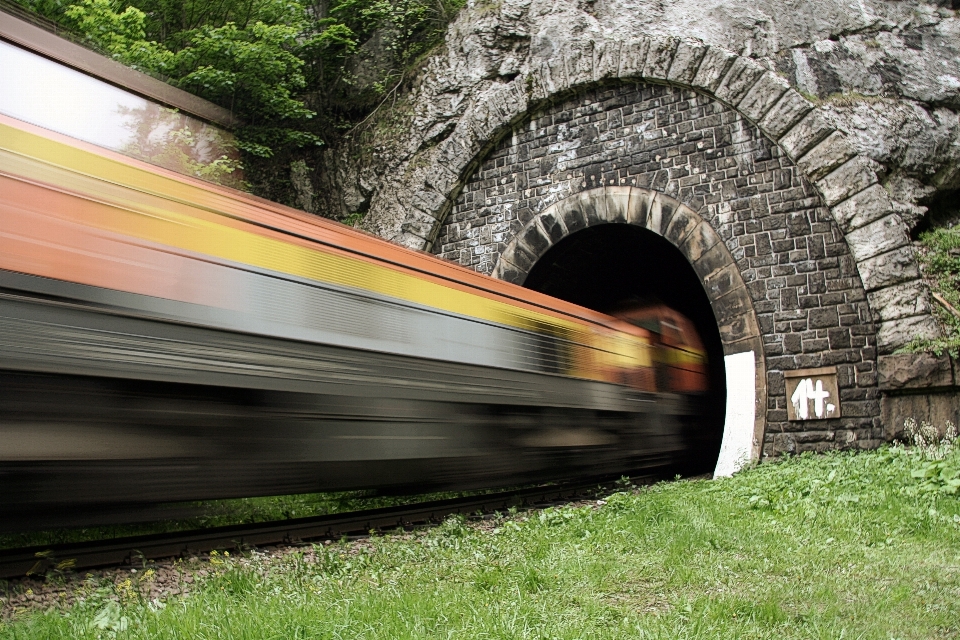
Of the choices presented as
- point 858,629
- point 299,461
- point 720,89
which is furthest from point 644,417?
point 858,629

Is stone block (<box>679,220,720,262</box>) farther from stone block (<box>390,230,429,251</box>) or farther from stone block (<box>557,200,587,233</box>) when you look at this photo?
stone block (<box>390,230,429,251</box>)

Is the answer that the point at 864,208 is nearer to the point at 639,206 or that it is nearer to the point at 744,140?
the point at 744,140

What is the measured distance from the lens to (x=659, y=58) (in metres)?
12.1

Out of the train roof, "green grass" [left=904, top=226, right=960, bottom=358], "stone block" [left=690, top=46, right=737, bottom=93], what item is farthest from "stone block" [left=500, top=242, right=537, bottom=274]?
the train roof

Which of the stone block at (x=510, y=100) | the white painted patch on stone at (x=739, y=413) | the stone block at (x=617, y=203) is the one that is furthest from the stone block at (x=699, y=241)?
the stone block at (x=510, y=100)

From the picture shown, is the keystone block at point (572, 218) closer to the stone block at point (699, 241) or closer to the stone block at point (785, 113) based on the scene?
the stone block at point (699, 241)

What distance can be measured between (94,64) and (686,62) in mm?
8130

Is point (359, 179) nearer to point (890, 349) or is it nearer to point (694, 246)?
point (694, 246)

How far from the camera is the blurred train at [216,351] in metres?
4.29

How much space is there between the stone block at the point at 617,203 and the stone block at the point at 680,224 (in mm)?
757

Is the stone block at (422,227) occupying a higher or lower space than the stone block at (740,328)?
higher

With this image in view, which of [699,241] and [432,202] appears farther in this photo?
[432,202]

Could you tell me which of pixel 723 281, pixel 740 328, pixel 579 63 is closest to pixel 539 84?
pixel 579 63

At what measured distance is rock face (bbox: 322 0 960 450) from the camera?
10.6 metres
